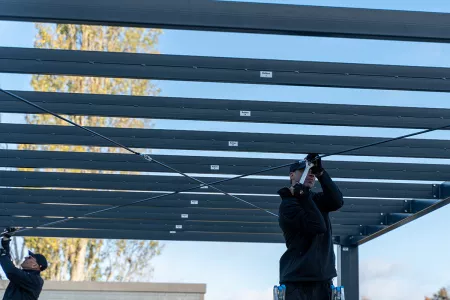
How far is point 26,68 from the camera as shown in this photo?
7438 millimetres

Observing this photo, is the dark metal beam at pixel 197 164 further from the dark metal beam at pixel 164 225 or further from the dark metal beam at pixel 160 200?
the dark metal beam at pixel 164 225

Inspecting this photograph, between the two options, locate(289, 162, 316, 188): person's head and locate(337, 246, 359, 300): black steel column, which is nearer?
locate(289, 162, 316, 188): person's head

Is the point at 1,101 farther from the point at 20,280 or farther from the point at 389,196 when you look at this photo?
the point at 389,196

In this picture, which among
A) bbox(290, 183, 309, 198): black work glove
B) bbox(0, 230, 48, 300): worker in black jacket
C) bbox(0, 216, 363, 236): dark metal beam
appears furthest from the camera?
bbox(0, 216, 363, 236): dark metal beam

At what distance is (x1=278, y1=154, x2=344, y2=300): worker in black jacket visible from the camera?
4.95 m

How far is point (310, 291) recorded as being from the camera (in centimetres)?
498

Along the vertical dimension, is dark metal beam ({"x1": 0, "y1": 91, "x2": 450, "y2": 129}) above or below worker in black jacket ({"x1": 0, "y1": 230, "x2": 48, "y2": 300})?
above

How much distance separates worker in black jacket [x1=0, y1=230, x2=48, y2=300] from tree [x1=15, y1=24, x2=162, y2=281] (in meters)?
10.1

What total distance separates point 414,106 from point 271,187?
8.27ft

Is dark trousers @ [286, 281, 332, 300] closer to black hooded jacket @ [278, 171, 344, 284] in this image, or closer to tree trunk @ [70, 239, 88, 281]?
black hooded jacket @ [278, 171, 344, 284]

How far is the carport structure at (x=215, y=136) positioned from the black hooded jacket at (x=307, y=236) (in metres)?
1.97

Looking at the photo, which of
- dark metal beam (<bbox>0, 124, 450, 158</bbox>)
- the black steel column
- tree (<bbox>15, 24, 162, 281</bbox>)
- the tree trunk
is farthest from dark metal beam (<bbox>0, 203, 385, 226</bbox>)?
the tree trunk

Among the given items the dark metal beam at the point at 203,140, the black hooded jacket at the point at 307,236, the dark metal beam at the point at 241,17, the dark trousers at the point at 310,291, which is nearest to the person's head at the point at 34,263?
the dark metal beam at the point at 203,140

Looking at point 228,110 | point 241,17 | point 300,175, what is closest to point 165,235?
point 228,110
